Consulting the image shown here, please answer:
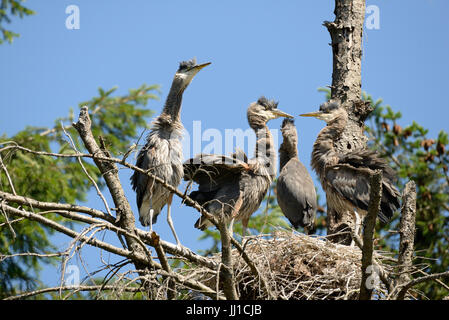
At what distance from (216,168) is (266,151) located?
71 cm

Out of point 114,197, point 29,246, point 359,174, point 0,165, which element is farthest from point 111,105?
point 0,165

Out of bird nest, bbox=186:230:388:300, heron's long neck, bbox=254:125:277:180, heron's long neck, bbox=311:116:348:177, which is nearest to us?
bird nest, bbox=186:230:388:300

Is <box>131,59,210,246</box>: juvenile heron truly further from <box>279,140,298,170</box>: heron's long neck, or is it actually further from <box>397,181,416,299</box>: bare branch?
<box>397,181,416,299</box>: bare branch

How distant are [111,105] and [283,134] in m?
4.87

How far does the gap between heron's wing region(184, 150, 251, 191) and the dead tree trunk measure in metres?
1.21

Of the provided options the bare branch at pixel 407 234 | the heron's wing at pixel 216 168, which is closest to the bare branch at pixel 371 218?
the bare branch at pixel 407 234

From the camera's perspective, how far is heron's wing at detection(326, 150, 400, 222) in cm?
706

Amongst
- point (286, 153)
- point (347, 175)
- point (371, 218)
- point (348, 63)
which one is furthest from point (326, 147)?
point (371, 218)

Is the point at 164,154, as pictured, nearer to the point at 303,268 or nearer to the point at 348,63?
the point at 303,268

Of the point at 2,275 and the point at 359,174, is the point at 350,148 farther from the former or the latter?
the point at 2,275

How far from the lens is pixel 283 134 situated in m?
7.66

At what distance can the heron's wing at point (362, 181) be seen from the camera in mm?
7059

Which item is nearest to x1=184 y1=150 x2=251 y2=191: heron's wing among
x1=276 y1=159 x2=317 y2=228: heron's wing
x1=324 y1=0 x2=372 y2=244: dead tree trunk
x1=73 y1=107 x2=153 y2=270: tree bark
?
x1=276 y1=159 x2=317 y2=228: heron's wing

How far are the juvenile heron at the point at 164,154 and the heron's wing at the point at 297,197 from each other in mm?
1261
